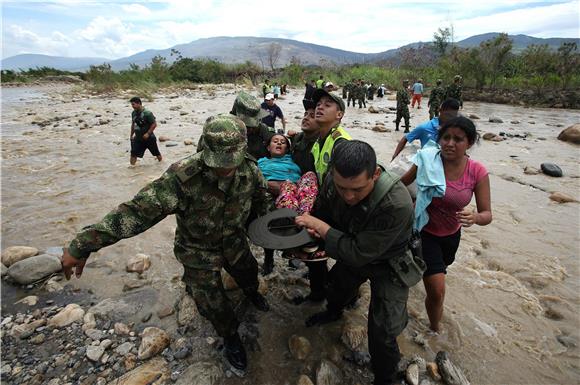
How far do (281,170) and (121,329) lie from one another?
2.04 meters

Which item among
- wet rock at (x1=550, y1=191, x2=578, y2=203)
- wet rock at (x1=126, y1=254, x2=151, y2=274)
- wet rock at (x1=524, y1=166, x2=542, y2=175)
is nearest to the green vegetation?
wet rock at (x1=524, y1=166, x2=542, y2=175)

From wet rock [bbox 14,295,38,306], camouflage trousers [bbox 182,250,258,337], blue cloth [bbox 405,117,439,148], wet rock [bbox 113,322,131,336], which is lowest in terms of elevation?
wet rock [bbox 113,322,131,336]

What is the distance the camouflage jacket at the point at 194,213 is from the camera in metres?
1.90

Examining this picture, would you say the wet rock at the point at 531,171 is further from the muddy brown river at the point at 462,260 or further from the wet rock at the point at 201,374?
the wet rock at the point at 201,374

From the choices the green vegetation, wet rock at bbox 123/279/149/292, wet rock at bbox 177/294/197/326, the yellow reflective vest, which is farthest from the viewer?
the green vegetation

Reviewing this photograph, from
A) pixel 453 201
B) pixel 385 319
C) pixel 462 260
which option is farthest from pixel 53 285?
pixel 462 260

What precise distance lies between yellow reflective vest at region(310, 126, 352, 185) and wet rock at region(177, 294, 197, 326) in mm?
1692

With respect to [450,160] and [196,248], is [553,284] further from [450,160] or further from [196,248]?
[196,248]

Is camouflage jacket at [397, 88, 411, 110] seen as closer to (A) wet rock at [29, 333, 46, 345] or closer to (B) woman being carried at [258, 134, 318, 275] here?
(B) woman being carried at [258, 134, 318, 275]

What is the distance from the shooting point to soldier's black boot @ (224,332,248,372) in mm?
2428

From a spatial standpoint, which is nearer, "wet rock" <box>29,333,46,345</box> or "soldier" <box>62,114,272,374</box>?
"soldier" <box>62,114,272,374</box>

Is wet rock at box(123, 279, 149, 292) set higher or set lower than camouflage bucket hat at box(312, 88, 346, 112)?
lower

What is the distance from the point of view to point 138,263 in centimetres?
376

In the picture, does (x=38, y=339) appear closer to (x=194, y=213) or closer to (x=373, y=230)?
(x=194, y=213)
